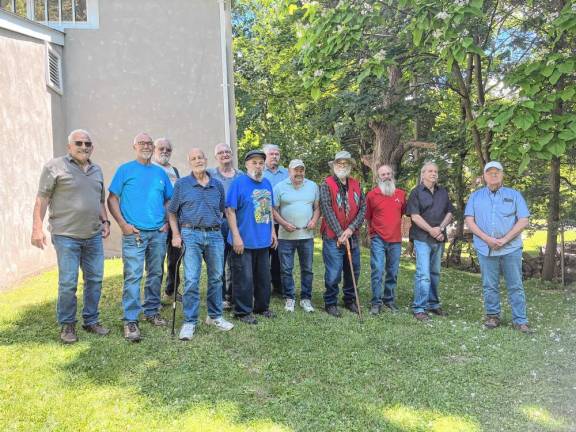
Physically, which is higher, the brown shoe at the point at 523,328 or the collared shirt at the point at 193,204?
the collared shirt at the point at 193,204

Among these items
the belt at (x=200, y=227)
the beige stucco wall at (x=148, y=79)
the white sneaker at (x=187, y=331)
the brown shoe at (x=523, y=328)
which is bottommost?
the brown shoe at (x=523, y=328)

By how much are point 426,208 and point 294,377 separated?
291 cm

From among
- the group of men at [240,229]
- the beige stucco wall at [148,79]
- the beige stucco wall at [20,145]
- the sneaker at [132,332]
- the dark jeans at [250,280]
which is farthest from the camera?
the beige stucco wall at [148,79]

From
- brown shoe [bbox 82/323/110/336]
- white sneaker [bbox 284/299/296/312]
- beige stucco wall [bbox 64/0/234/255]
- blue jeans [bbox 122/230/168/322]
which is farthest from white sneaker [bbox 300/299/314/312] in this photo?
beige stucco wall [bbox 64/0/234/255]

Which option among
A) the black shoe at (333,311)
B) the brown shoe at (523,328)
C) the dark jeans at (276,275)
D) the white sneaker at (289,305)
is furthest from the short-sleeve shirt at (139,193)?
the brown shoe at (523,328)

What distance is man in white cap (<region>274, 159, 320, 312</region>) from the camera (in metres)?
5.80

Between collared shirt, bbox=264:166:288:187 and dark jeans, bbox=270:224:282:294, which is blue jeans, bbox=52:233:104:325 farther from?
dark jeans, bbox=270:224:282:294

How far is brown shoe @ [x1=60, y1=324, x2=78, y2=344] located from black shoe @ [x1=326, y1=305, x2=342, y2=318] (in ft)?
9.25

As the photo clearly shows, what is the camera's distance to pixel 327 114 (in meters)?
12.1

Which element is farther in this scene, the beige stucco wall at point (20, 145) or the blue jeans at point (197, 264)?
the beige stucco wall at point (20, 145)

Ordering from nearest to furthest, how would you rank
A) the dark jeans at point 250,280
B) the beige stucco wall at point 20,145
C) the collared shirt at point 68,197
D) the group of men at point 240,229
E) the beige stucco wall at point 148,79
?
the collared shirt at point 68,197, the group of men at point 240,229, the dark jeans at point 250,280, the beige stucco wall at point 20,145, the beige stucco wall at point 148,79

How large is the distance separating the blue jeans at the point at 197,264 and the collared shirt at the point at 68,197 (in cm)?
92

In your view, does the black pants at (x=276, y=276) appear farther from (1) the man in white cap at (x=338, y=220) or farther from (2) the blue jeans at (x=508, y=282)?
(2) the blue jeans at (x=508, y=282)

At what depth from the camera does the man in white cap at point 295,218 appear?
19.0 feet
